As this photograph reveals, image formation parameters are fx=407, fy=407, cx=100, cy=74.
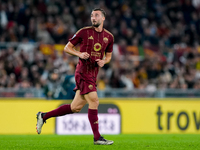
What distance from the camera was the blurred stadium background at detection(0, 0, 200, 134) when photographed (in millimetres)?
11266

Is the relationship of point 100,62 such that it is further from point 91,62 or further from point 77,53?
point 77,53

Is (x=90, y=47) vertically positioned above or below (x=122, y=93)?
above

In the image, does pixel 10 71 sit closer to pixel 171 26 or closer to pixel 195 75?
pixel 195 75

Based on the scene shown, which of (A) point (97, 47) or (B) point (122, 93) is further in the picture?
(B) point (122, 93)

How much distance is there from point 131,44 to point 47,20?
11.7 ft

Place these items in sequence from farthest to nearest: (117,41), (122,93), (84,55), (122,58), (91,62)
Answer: (117,41) < (122,58) < (122,93) < (91,62) < (84,55)

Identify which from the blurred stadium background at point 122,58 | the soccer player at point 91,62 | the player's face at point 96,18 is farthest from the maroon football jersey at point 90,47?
the blurred stadium background at point 122,58

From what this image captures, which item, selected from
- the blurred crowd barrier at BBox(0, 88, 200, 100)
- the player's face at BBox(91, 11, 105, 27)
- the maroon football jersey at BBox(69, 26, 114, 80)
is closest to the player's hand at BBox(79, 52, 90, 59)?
the maroon football jersey at BBox(69, 26, 114, 80)

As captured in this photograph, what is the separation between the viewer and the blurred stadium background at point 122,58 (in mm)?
11266

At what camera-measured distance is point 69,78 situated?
35.0 feet

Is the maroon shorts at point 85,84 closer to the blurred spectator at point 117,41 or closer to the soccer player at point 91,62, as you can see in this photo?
the soccer player at point 91,62

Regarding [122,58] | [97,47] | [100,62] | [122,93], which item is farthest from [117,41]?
[100,62]

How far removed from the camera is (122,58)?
15336 millimetres

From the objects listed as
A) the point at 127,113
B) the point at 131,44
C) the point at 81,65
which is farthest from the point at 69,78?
the point at 131,44
